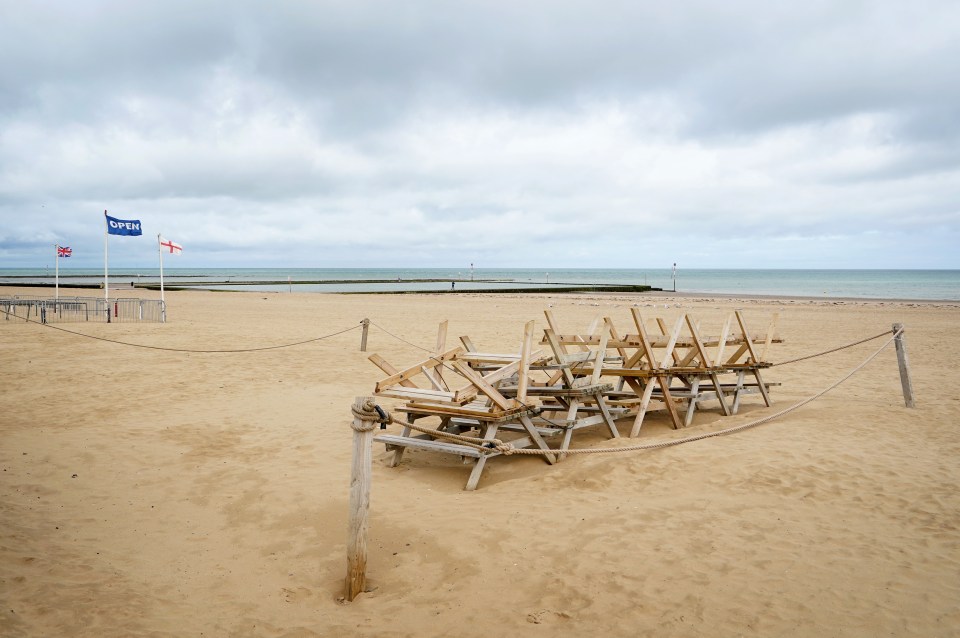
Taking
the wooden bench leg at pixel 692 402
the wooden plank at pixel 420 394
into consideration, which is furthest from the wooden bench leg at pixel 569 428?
the wooden bench leg at pixel 692 402

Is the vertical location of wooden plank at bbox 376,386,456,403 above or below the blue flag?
below

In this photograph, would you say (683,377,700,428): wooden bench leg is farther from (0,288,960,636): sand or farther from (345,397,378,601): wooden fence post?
(345,397,378,601): wooden fence post

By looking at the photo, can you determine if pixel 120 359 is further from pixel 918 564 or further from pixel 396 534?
pixel 918 564

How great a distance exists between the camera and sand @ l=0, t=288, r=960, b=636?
4.14m

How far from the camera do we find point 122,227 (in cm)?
2255

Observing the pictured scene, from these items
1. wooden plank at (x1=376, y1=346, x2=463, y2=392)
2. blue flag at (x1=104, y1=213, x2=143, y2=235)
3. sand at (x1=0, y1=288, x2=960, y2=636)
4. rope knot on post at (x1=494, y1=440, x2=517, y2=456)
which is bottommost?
sand at (x1=0, y1=288, x2=960, y2=636)

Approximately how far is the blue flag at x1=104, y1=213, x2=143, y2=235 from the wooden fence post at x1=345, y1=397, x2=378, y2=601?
21.9 m

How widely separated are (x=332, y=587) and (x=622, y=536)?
2524 mm

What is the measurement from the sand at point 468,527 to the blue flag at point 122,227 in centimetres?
1359

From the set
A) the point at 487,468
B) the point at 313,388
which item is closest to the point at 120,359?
the point at 313,388

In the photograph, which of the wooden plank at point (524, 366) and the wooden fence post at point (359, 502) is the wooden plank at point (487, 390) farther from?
the wooden fence post at point (359, 502)

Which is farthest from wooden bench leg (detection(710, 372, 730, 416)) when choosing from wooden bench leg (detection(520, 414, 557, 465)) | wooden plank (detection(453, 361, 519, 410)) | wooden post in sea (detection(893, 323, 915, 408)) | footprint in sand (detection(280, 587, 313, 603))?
footprint in sand (detection(280, 587, 313, 603))

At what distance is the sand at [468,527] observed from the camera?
4137mm

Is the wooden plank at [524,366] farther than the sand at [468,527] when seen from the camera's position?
Yes
